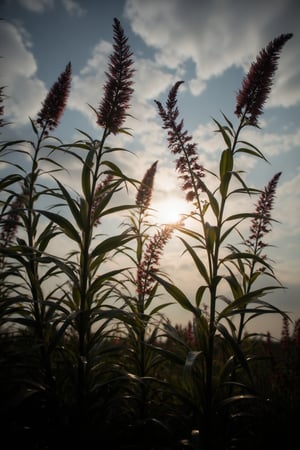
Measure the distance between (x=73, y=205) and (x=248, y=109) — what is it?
1.99 meters

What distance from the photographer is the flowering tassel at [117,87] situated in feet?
8.53

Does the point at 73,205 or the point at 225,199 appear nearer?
the point at 73,205

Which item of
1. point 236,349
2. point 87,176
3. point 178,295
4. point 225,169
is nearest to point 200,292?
point 178,295

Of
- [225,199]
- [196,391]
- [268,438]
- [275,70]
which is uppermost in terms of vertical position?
[275,70]

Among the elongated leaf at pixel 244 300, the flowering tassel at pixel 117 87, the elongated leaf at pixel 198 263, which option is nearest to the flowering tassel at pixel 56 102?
the flowering tassel at pixel 117 87

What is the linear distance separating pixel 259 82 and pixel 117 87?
1406 millimetres

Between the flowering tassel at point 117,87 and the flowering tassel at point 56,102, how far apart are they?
62 centimetres

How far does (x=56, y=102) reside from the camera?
297 centimetres

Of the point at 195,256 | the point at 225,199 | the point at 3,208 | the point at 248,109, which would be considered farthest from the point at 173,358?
the point at 248,109

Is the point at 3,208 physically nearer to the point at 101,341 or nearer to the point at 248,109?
Result: the point at 101,341

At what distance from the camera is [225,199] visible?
244 centimetres

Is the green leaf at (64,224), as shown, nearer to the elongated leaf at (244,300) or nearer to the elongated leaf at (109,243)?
the elongated leaf at (109,243)

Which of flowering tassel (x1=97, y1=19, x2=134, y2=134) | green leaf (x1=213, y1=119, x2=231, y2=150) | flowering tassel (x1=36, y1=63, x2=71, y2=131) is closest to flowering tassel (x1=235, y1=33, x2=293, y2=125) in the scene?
green leaf (x1=213, y1=119, x2=231, y2=150)

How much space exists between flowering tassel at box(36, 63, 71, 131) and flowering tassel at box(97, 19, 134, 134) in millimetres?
616
